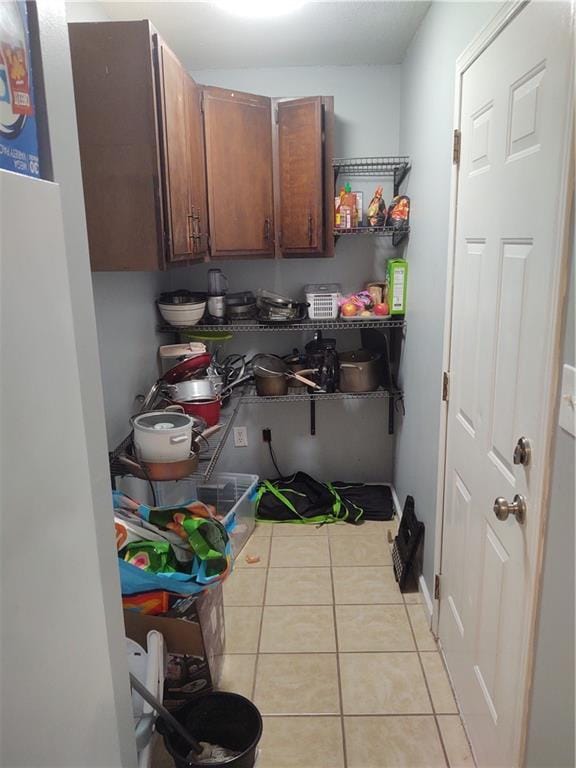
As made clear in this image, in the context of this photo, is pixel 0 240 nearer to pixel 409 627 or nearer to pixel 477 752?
pixel 477 752

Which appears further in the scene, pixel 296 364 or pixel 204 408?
pixel 296 364

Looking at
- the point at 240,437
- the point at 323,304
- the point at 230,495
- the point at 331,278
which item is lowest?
the point at 230,495

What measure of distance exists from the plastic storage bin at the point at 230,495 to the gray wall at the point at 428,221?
864mm

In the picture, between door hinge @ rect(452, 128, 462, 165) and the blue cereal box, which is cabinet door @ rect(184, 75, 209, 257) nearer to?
door hinge @ rect(452, 128, 462, 165)

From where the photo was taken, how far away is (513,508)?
48.4 inches

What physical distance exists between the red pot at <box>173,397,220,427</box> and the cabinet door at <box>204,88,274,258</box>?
30.6 inches

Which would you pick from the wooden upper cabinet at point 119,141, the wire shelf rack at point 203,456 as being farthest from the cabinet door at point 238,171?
the wire shelf rack at point 203,456

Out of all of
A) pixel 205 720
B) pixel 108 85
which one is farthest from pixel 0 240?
pixel 205 720

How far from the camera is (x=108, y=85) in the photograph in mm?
1710

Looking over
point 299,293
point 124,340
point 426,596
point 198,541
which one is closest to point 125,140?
point 124,340

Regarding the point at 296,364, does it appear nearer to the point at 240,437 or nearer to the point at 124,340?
the point at 240,437

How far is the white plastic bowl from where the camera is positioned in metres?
2.68

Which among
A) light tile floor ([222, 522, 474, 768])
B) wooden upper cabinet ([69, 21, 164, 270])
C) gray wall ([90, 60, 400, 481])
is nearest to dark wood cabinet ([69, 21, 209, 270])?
wooden upper cabinet ([69, 21, 164, 270])

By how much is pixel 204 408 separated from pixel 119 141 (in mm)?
1056
